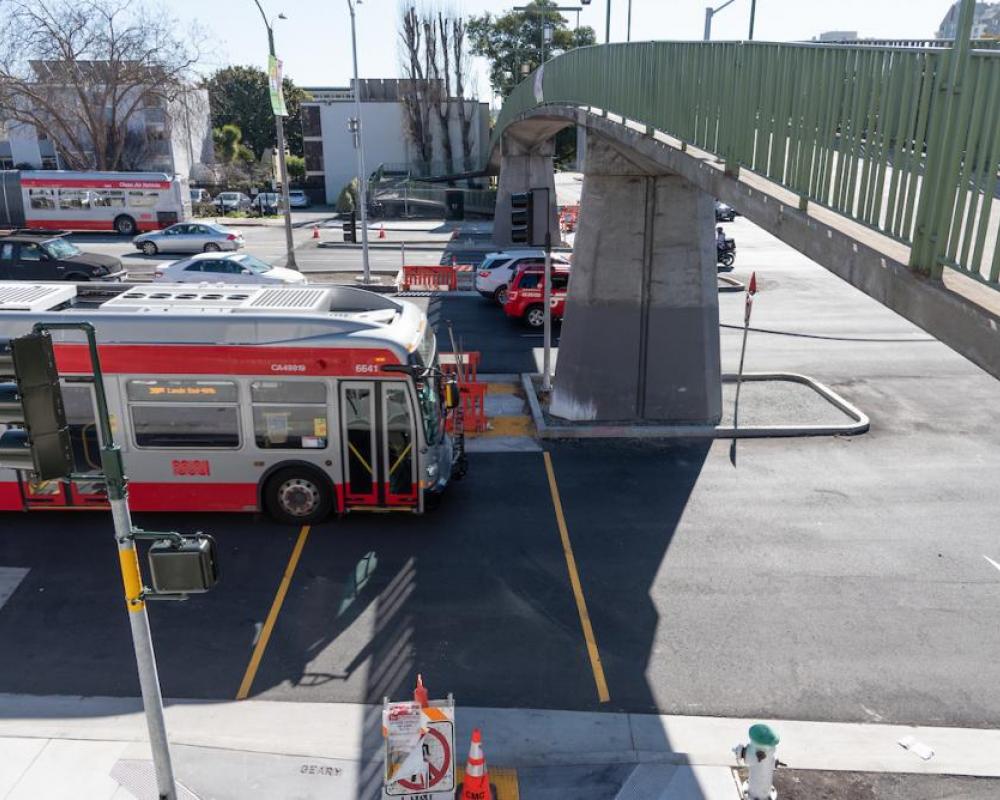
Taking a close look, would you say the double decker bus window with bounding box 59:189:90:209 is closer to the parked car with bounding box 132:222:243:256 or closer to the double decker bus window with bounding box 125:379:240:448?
the parked car with bounding box 132:222:243:256

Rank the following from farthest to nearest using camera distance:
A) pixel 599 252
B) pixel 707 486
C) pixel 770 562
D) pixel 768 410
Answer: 1. pixel 768 410
2. pixel 599 252
3. pixel 707 486
4. pixel 770 562

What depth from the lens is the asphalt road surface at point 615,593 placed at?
780cm

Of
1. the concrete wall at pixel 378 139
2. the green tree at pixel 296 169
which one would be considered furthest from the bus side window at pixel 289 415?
the green tree at pixel 296 169

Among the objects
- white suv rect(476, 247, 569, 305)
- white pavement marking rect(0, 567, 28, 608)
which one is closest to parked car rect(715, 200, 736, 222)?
white suv rect(476, 247, 569, 305)

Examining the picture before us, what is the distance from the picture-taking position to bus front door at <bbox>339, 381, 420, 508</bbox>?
10.5 m

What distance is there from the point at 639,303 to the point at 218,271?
561 inches

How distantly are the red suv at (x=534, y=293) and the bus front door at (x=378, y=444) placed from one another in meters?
12.1

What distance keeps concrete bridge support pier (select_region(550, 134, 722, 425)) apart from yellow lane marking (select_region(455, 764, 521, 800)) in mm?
8891

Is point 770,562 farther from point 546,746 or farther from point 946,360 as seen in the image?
point 946,360

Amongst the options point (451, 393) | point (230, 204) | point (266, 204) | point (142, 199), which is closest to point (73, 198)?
point (142, 199)

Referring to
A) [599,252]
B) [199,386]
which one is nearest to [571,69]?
[599,252]

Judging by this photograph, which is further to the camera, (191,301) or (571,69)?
(571,69)

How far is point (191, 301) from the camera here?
11.1 m

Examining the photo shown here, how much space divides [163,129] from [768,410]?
5275cm
